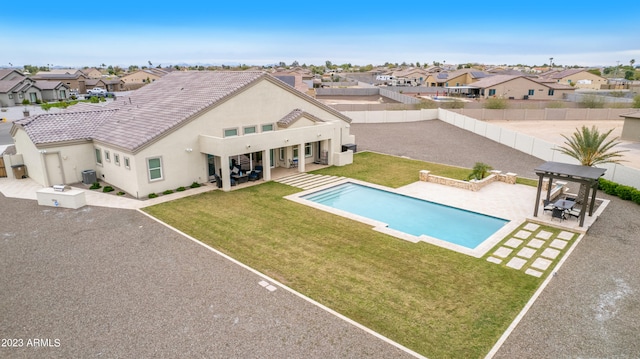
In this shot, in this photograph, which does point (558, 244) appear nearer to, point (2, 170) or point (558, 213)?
point (558, 213)

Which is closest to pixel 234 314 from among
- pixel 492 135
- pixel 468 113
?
pixel 492 135

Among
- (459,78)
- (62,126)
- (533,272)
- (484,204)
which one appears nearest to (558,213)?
(484,204)

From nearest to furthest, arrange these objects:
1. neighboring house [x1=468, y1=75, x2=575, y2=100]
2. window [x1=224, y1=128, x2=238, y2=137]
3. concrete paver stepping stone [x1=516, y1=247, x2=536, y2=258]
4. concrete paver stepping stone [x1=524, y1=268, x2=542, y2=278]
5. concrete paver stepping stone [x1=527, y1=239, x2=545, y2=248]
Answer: concrete paver stepping stone [x1=524, y1=268, x2=542, y2=278] < concrete paver stepping stone [x1=516, y1=247, x2=536, y2=258] < concrete paver stepping stone [x1=527, y1=239, x2=545, y2=248] < window [x1=224, y1=128, x2=238, y2=137] < neighboring house [x1=468, y1=75, x2=575, y2=100]

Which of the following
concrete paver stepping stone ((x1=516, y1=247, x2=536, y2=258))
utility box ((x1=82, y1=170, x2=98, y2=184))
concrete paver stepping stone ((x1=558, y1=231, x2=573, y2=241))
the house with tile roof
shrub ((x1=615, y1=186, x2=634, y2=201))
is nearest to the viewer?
concrete paver stepping stone ((x1=516, y1=247, x2=536, y2=258))

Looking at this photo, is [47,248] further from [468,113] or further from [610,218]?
[468,113]

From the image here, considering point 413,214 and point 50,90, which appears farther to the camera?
point 50,90

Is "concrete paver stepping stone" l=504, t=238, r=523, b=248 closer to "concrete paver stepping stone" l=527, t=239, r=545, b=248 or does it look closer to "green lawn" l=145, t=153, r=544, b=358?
"concrete paver stepping stone" l=527, t=239, r=545, b=248

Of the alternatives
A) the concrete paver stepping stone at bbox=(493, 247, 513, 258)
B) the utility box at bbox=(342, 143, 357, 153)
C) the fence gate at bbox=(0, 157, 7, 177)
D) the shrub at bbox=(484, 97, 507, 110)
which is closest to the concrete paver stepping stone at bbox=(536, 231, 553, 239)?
the concrete paver stepping stone at bbox=(493, 247, 513, 258)
